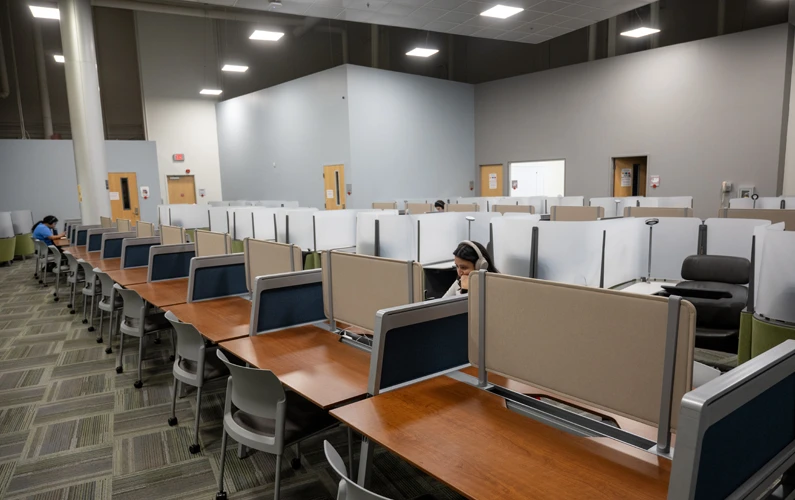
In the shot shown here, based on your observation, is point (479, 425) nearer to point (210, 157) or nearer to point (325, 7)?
point (325, 7)

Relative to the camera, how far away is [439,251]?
4.50 meters

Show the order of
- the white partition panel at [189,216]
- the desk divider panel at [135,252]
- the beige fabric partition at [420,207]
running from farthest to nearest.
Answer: the beige fabric partition at [420,207], the white partition panel at [189,216], the desk divider panel at [135,252]

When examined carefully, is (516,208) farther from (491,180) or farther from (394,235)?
(491,180)

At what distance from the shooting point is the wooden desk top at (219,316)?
275 cm

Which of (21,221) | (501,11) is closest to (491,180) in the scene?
(501,11)

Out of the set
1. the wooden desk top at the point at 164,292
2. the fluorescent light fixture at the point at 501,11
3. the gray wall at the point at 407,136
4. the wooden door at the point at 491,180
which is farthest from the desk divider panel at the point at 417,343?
the wooden door at the point at 491,180

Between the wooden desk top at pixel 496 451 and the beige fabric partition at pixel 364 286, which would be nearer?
the wooden desk top at pixel 496 451

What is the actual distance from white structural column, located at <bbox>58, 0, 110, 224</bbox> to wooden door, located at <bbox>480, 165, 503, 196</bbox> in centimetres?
805

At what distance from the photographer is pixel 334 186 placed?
10.1 metres

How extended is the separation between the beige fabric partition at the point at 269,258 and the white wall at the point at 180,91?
1063cm

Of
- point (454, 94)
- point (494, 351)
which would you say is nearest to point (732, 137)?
point (454, 94)

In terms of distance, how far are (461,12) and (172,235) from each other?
5247mm

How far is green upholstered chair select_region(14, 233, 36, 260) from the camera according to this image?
9.75 metres

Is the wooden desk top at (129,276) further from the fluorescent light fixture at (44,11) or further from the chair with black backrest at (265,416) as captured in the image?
the fluorescent light fixture at (44,11)
